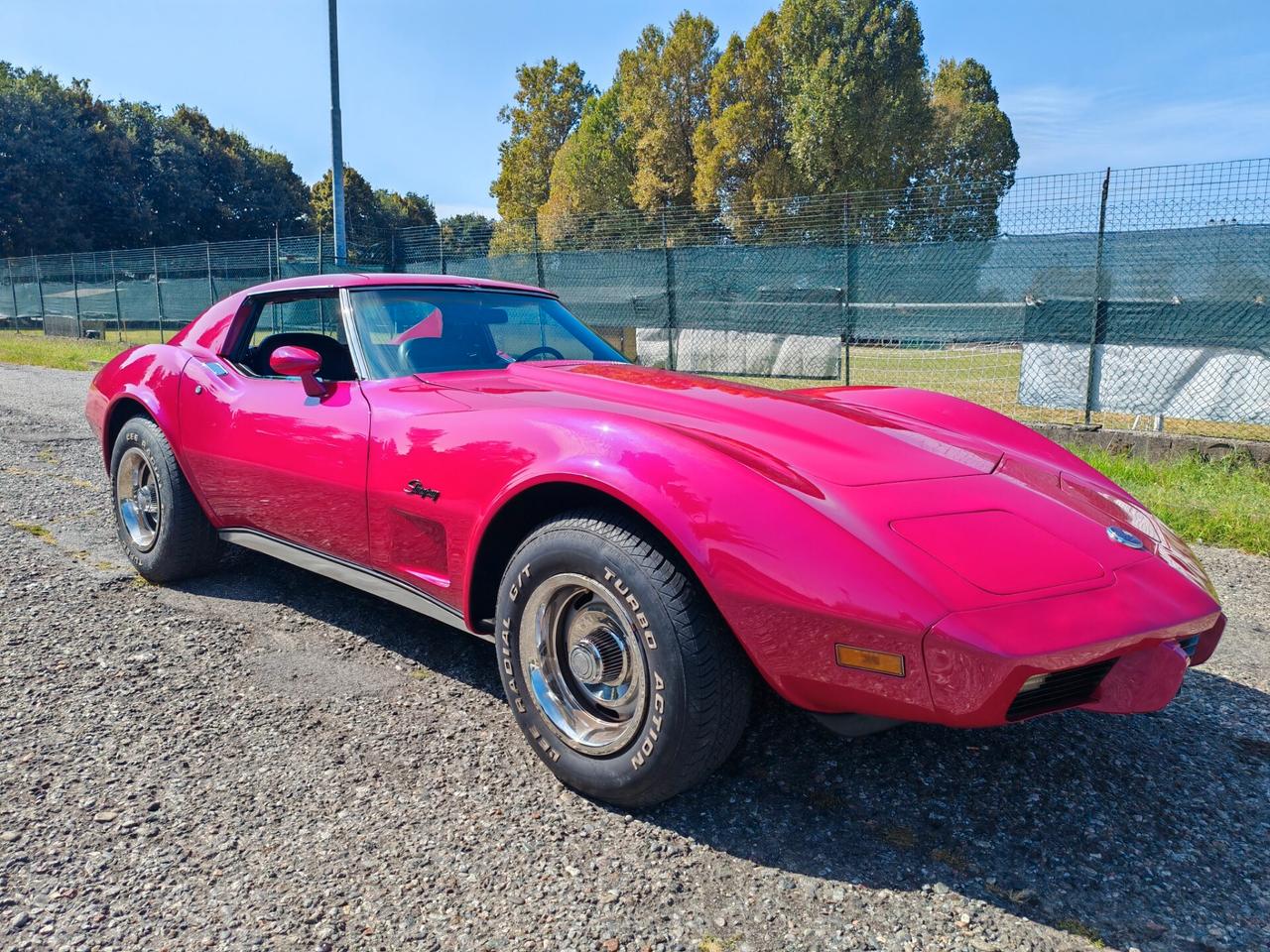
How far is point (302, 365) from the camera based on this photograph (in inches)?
113

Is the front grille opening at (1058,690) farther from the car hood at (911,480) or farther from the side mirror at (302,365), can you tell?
the side mirror at (302,365)

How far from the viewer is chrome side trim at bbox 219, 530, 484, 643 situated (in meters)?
2.56

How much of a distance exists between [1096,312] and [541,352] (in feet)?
19.1

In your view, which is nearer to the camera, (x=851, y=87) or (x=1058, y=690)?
(x=1058, y=690)

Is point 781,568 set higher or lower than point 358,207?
lower

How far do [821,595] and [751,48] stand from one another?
36.7 meters

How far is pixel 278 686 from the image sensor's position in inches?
110

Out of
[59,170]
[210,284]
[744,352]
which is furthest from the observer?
[59,170]

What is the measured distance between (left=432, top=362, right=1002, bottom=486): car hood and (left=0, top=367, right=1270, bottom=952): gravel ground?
81cm

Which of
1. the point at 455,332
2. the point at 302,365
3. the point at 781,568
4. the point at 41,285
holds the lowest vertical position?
the point at 781,568

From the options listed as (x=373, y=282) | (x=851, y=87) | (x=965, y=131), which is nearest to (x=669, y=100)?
(x=851, y=87)

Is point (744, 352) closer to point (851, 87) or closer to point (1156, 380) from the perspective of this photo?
point (1156, 380)

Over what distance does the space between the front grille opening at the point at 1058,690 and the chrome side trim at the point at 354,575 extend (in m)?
1.33

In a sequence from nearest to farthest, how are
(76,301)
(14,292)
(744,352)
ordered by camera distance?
(744,352) < (76,301) < (14,292)
